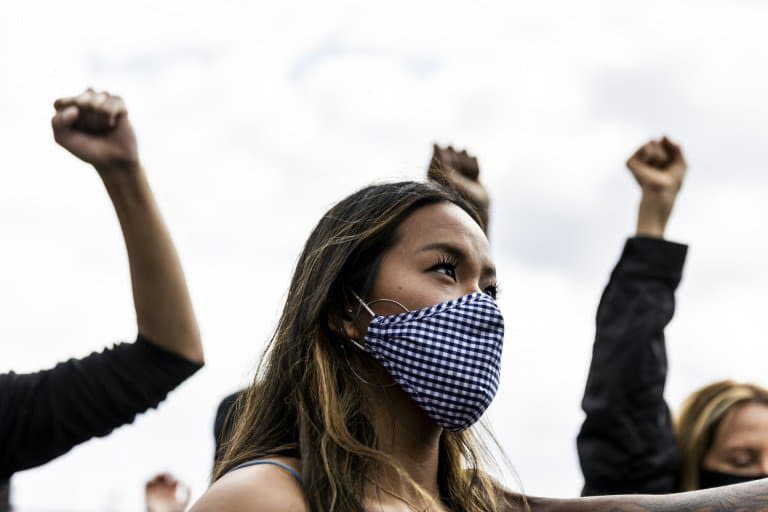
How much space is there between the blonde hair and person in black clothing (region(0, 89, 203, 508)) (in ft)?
6.87

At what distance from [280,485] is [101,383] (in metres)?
0.85

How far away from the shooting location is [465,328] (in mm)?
2922

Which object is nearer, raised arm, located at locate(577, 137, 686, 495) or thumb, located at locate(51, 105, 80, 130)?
thumb, located at locate(51, 105, 80, 130)

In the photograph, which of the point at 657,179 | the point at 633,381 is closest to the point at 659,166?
the point at 657,179

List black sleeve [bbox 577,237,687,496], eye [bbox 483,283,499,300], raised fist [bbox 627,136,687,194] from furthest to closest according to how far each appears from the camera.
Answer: raised fist [bbox 627,136,687,194] → black sleeve [bbox 577,237,687,496] → eye [bbox 483,283,499,300]

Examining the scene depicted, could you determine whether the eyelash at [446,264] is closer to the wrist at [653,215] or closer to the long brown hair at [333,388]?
the long brown hair at [333,388]

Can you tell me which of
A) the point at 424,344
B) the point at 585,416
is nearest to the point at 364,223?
the point at 424,344

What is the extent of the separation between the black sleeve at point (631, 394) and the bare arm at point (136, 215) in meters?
1.53

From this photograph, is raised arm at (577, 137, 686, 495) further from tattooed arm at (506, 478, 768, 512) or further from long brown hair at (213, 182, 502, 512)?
tattooed arm at (506, 478, 768, 512)

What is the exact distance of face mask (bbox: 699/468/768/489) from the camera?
14.4 ft

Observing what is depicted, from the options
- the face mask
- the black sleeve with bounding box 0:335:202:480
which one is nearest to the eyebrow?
the black sleeve with bounding box 0:335:202:480

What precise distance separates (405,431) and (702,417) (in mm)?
2072

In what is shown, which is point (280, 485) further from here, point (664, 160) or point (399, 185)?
point (664, 160)

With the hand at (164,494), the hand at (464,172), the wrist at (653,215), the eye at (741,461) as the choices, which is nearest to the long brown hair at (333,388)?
the hand at (464,172)
